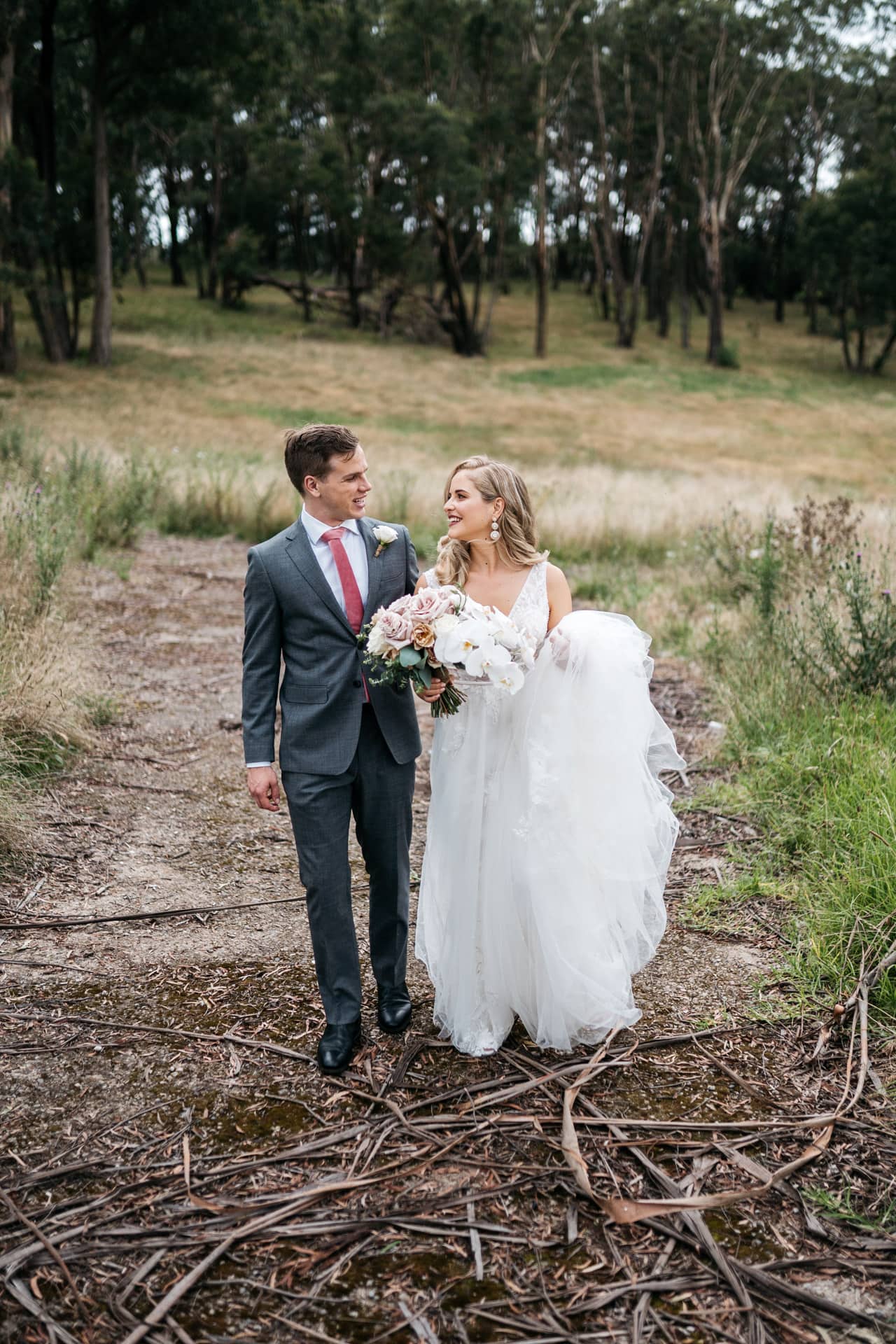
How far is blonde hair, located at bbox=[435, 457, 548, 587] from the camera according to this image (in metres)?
3.49

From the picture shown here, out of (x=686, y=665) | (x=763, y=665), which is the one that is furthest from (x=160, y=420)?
(x=763, y=665)

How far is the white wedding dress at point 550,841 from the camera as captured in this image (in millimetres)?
3424

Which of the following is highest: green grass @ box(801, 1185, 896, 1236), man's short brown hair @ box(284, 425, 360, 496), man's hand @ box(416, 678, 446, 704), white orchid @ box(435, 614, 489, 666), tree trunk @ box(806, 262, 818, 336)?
tree trunk @ box(806, 262, 818, 336)

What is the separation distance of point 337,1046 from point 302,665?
124cm

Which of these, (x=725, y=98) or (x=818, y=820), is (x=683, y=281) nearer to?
(x=725, y=98)

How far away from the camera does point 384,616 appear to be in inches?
123

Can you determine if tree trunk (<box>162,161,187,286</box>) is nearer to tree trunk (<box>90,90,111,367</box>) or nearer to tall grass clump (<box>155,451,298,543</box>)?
tree trunk (<box>90,90,111,367</box>)

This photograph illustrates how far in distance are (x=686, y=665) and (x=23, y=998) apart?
6.00 metres

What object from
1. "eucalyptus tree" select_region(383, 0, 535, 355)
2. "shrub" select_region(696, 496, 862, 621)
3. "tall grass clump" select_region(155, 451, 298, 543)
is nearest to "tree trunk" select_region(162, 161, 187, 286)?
"eucalyptus tree" select_region(383, 0, 535, 355)

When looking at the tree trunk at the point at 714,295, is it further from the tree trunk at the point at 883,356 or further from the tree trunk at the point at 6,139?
the tree trunk at the point at 6,139

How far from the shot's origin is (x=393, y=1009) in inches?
143

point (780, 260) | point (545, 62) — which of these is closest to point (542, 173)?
point (545, 62)

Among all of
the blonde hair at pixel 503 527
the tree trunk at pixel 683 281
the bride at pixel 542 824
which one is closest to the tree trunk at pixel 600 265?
the tree trunk at pixel 683 281

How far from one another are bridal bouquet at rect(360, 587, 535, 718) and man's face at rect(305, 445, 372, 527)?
14.1 inches
